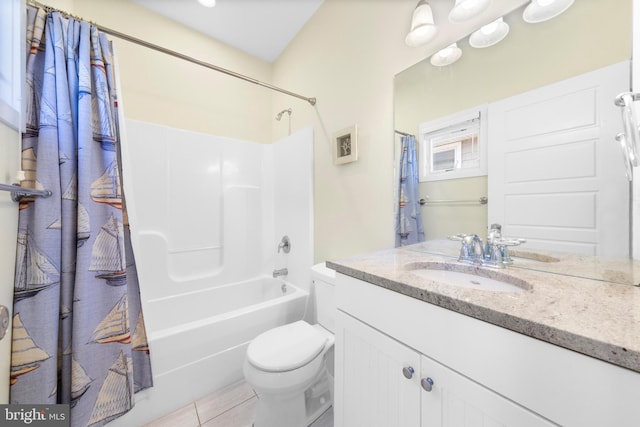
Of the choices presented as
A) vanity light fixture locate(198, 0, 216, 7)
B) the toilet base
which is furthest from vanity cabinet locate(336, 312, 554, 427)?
vanity light fixture locate(198, 0, 216, 7)

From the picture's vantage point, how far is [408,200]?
1.25 m

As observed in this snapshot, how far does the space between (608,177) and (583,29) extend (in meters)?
0.50

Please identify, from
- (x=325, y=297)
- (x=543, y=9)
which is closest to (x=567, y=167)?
(x=543, y=9)

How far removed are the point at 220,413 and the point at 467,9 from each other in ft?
7.47

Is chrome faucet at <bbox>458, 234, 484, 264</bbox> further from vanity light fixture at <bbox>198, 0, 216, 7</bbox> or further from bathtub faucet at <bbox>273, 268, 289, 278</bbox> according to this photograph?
vanity light fixture at <bbox>198, 0, 216, 7</bbox>

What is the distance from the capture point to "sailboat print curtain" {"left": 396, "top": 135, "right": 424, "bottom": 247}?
122 cm

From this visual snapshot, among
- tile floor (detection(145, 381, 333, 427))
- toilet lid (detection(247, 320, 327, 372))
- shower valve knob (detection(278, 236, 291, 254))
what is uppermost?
shower valve knob (detection(278, 236, 291, 254))

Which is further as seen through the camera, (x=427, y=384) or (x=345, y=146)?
(x=345, y=146)

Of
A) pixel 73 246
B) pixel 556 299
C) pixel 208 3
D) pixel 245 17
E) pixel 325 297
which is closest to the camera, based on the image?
pixel 556 299

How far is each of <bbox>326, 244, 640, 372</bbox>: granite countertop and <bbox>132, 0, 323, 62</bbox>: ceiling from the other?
6.64 feet

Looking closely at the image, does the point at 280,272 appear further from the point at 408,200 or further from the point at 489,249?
the point at 489,249

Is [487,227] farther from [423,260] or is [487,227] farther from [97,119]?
[97,119]

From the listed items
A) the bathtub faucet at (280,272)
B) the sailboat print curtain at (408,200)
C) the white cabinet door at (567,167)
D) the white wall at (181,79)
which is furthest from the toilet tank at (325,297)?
the white wall at (181,79)

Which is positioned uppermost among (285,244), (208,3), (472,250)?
(208,3)
